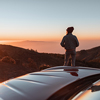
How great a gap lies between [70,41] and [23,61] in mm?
15647

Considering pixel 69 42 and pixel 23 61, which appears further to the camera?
pixel 23 61

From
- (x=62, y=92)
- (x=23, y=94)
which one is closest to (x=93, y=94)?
(x=62, y=92)

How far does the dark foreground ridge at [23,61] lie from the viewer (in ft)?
37.0

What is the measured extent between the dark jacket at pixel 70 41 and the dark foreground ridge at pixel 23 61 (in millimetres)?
3748

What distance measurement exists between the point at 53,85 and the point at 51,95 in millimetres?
249

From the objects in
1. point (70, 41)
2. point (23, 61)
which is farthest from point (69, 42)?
point (23, 61)

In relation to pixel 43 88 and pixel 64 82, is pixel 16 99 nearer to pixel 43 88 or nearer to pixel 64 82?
pixel 43 88

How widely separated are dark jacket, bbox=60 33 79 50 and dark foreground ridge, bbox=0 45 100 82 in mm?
3748

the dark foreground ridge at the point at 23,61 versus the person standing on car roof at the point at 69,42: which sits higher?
the person standing on car roof at the point at 69,42

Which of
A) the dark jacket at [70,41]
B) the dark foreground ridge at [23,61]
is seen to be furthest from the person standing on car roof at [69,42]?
the dark foreground ridge at [23,61]

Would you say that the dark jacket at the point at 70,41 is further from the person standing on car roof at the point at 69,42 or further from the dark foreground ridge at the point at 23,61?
the dark foreground ridge at the point at 23,61

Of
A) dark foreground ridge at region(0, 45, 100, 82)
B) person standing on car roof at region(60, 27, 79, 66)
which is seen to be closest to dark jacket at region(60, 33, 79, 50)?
person standing on car roof at region(60, 27, 79, 66)

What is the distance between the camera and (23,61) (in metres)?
23.2

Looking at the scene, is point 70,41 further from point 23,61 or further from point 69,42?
point 23,61
